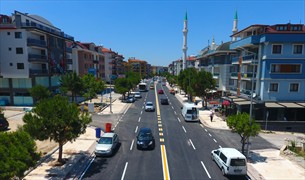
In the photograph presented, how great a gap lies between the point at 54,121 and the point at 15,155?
4881mm

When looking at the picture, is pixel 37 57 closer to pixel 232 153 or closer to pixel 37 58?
pixel 37 58

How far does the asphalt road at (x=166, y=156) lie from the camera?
53.0 ft

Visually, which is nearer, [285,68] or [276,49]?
[276,49]

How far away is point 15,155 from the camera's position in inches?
427

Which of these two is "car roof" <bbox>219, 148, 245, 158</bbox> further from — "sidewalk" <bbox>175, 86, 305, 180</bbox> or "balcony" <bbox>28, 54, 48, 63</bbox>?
"balcony" <bbox>28, 54, 48, 63</bbox>

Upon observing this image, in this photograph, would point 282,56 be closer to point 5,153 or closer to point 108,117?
point 108,117

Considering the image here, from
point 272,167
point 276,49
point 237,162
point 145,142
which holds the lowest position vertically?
point 272,167

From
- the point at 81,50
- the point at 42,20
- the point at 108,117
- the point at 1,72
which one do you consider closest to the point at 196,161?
the point at 108,117

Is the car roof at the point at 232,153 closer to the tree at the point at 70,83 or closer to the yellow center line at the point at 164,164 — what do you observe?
the yellow center line at the point at 164,164

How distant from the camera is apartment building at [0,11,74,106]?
129 ft

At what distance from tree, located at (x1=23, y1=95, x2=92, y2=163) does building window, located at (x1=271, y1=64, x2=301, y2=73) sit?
28886mm

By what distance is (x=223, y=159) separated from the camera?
53.9 ft

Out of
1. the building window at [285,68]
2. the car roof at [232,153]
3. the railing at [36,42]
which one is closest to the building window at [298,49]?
the building window at [285,68]

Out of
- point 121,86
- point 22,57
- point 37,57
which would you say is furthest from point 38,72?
point 121,86
